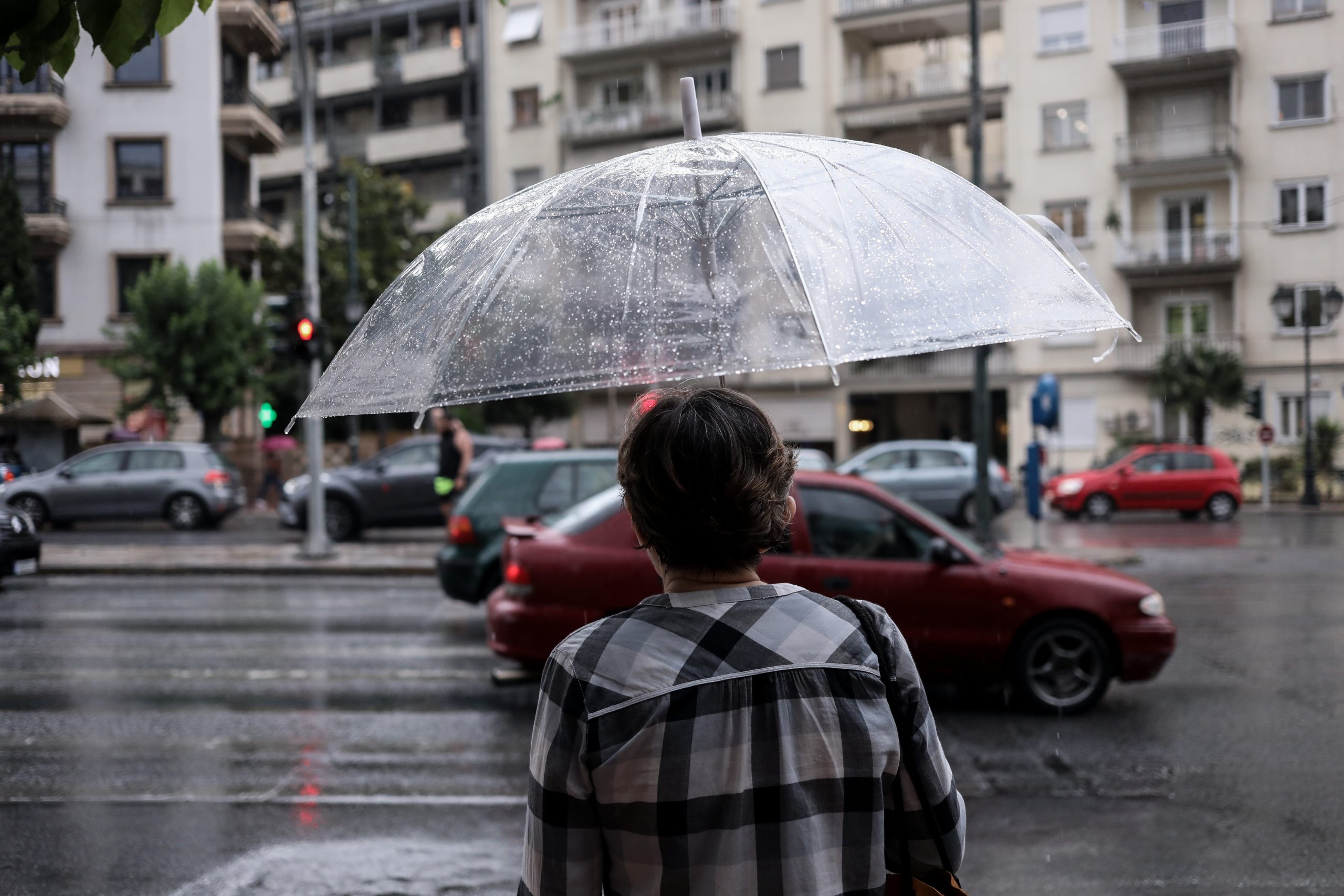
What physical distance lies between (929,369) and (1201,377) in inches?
362

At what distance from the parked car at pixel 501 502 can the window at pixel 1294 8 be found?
93.6ft

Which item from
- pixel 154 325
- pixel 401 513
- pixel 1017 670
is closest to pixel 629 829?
pixel 1017 670

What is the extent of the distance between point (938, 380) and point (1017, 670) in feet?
111

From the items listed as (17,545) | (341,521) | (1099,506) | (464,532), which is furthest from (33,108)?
(1099,506)

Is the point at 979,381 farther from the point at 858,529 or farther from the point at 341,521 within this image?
the point at 341,521

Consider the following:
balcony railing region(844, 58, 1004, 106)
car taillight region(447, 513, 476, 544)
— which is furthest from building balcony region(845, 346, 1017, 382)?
car taillight region(447, 513, 476, 544)

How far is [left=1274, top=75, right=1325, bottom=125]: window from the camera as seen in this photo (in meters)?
31.9

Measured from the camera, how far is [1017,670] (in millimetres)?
7406

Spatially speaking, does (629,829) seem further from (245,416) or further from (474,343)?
(245,416)

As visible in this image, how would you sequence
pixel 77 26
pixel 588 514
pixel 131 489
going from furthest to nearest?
1. pixel 131 489
2. pixel 588 514
3. pixel 77 26

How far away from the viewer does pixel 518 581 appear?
757 cm

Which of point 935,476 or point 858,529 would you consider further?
point 935,476

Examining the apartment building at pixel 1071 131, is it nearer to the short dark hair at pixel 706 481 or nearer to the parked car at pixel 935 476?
the parked car at pixel 935 476

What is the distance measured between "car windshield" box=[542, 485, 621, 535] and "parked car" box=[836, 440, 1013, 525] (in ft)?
48.7
